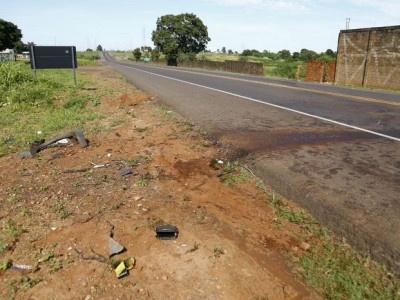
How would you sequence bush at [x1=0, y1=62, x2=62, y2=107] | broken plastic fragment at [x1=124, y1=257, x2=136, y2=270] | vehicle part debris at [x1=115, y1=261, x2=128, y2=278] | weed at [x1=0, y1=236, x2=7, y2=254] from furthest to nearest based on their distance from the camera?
bush at [x1=0, y1=62, x2=62, y2=107] < weed at [x1=0, y1=236, x2=7, y2=254] < broken plastic fragment at [x1=124, y1=257, x2=136, y2=270] < vehicle part debris at [x1=115, y1=261, x2=128, y2=278]

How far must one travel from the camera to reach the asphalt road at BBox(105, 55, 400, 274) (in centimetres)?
347

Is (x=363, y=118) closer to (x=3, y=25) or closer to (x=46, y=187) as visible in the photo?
(x=46, y=187)

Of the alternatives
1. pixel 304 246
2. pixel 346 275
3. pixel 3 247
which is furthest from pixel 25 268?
pixel 346 275

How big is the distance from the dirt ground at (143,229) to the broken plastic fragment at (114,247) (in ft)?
0.15

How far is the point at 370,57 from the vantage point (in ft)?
79.3

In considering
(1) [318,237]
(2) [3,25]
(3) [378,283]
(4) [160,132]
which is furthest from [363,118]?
(2) [3,25]

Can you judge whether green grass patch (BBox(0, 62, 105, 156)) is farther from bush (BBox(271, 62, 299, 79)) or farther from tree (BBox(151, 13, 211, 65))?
tree (BBox(151, 13, 211, 65))

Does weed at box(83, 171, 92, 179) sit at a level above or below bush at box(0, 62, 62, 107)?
below

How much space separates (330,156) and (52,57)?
15.7 meters

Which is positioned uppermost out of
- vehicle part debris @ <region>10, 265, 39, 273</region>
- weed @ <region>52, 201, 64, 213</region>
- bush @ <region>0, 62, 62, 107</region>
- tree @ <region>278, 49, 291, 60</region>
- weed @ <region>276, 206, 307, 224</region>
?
tree @ <region>278, 49, 291, 60</region>

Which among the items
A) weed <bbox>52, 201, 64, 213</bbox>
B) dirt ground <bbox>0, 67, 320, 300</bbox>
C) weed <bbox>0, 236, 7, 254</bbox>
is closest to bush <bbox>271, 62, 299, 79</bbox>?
dirt ground <bbox>0, 67, 320, 300</bbox>

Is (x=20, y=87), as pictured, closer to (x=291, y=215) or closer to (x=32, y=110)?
(x=32, y=110)

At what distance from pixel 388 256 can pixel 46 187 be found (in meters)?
4.17

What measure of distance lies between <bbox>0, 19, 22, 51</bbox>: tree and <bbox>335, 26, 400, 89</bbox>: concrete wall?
7065 centimetres
